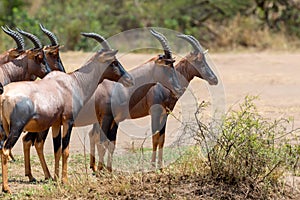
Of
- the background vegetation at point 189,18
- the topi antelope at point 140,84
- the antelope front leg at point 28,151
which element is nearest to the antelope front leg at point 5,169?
the antelope front leg at point 28,151

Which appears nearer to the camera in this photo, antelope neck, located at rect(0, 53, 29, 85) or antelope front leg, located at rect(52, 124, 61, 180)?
antelope front leg, located at rect(52, 124, 61, 180)

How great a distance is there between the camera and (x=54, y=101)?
367 inches

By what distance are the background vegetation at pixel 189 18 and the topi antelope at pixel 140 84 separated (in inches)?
498

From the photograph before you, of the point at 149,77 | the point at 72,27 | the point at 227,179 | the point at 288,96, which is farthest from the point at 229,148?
the point at 72,27

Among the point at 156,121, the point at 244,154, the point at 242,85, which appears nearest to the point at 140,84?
the point at 156,121

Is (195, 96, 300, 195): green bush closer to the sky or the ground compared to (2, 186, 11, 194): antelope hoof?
closer to the sky

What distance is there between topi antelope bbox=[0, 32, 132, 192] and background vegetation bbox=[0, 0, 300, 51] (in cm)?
1336

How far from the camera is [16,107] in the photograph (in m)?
8.72

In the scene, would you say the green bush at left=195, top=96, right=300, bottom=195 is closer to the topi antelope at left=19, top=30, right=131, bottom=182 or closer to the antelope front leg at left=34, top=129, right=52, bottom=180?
the topi antelope at left=19, top=30, right=131, bottom=182

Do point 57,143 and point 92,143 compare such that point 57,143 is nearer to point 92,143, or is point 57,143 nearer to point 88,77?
point 88,77

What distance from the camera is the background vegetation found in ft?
79.0

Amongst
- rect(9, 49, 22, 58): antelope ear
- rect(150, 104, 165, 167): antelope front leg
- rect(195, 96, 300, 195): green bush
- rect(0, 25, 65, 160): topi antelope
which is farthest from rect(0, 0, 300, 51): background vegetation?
rect(195, 96, 300, 195): green bush

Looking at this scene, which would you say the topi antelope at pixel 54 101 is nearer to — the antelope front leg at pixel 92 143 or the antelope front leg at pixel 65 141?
the antelope front leg at pixel 65 141

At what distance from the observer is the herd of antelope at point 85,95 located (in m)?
8.98
